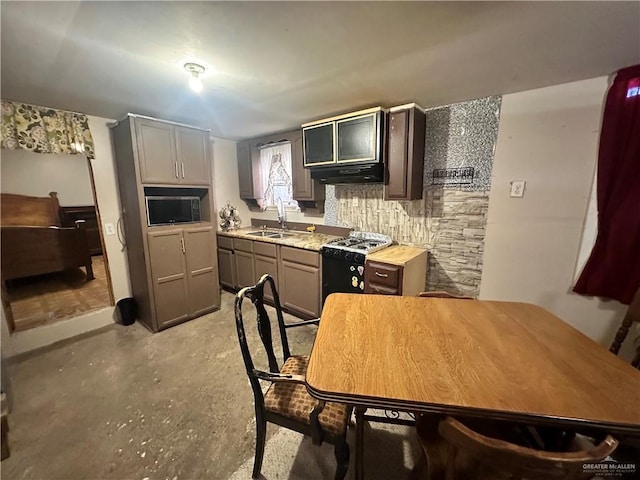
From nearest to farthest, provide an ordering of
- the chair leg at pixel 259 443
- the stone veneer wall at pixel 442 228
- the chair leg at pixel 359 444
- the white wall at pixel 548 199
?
the chair leg at pixel 359 444 < the chair leg at pixel 259 443 < the white wall at pixel 548 199 < the stone veneer wall at pixel 442 228

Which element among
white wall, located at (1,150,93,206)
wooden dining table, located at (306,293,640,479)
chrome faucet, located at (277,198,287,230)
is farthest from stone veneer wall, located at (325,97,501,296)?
white wall, located at (1,150,93,206)

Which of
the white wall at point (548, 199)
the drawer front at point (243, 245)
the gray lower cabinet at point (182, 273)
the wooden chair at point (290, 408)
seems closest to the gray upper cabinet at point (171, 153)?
the gray lower cabinet at point (182, 273)

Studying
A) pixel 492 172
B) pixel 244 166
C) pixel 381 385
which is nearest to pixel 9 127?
pixel 244 166

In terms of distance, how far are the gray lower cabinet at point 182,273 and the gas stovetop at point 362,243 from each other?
149cm

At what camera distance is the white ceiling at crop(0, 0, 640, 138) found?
1.12 m

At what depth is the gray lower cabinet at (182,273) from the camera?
103 inches

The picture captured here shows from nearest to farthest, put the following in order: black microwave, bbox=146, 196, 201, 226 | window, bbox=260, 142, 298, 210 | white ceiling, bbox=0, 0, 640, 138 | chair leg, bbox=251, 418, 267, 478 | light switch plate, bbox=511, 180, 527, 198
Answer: white ceiling, bbox=0, 0, 640, 138, chair leg, bbox=251, 418, 267, 478, light switch plate, bbox=511, 180, 527, 198, black microwave, bbox=146, 196, 201, 226, window, bbox=260, 142, 298, 210

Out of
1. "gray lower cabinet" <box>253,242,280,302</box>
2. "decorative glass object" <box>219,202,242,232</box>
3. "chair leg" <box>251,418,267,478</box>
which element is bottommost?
"chair leg" <box>251,418,267,478</box>

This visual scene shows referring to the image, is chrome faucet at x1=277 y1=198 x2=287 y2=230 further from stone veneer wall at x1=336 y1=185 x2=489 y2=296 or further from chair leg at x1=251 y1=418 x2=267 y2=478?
chair leg at x1=251 y1=418 x2=267 y2=478

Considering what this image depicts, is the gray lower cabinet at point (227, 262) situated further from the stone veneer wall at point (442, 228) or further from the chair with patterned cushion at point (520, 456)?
the chair with patterned cushion at point (520, 456)

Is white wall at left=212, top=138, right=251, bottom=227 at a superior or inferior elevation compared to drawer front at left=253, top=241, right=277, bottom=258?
superior

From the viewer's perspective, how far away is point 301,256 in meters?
2.76

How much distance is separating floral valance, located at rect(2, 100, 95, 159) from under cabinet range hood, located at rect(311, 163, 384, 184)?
2.27m

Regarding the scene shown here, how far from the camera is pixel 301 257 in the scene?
276cm
